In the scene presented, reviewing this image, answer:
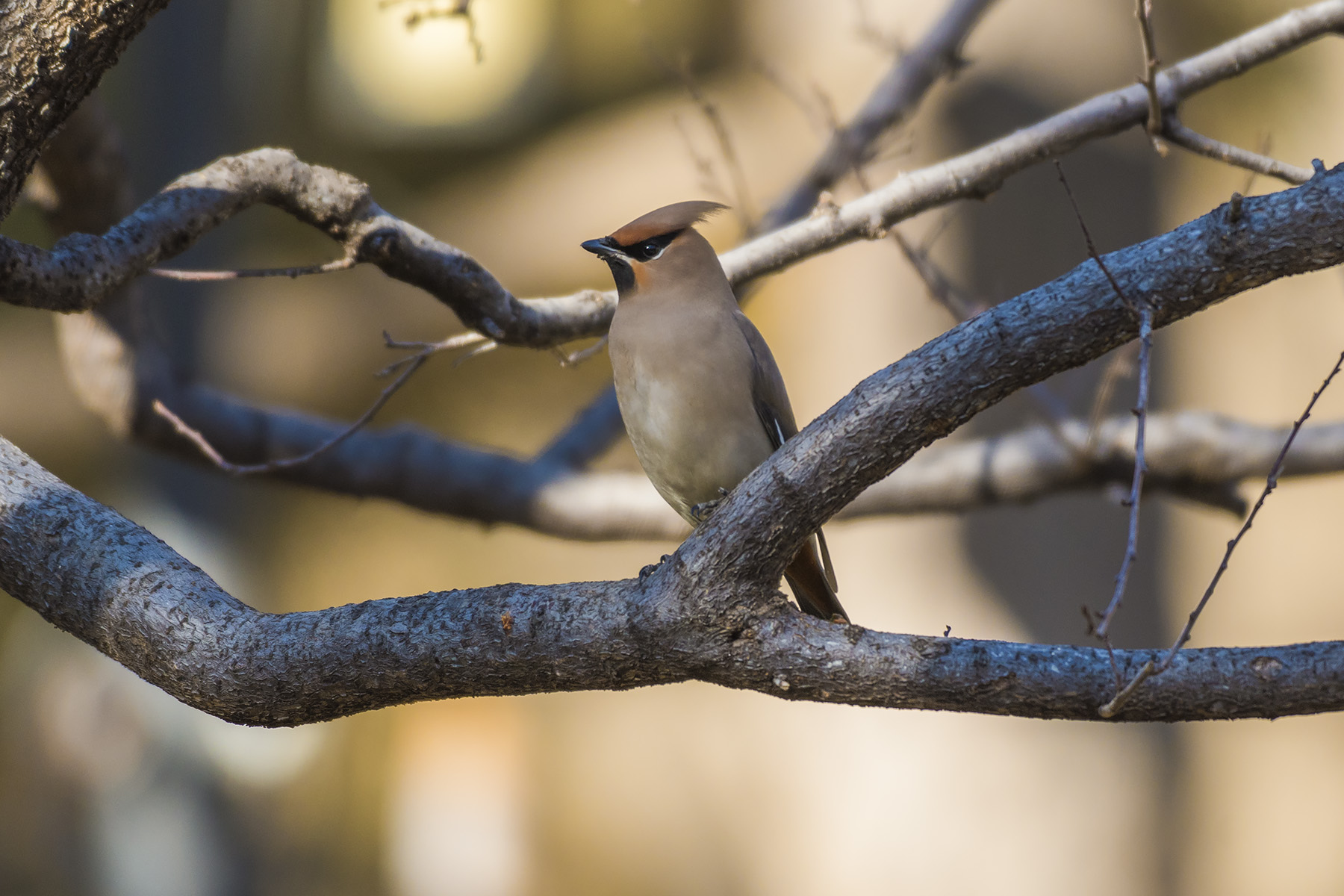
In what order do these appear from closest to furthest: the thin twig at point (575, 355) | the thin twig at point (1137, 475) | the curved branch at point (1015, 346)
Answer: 1. the thin twig at point (1137, 475)
2. the curved branch at point (1015, 346)
3. the thin twig at point (575, 355)

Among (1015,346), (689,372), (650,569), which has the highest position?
(689,372)

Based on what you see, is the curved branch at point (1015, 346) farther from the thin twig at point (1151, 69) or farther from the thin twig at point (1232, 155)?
the thin twig at point (1232, 155)

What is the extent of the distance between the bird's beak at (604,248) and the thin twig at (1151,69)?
127 cm

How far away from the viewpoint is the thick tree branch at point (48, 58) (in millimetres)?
2035

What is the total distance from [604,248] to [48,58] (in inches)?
49.3

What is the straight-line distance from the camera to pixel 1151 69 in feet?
8.11

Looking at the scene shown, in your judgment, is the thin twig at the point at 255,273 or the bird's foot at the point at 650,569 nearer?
the bird's foot at the point at 650,569

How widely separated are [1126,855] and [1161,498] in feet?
5.76

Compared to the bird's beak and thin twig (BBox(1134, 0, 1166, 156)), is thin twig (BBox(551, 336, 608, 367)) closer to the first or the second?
the bird's beak

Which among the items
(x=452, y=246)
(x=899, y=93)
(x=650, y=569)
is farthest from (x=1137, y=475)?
(x=899, y=93)

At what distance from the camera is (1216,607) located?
586 cm

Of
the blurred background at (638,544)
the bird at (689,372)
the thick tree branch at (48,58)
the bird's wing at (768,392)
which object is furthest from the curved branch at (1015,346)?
the blurred background at (638,544)

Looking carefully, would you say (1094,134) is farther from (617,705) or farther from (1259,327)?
(617,705)

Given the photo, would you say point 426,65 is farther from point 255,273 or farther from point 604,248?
point 255,273
